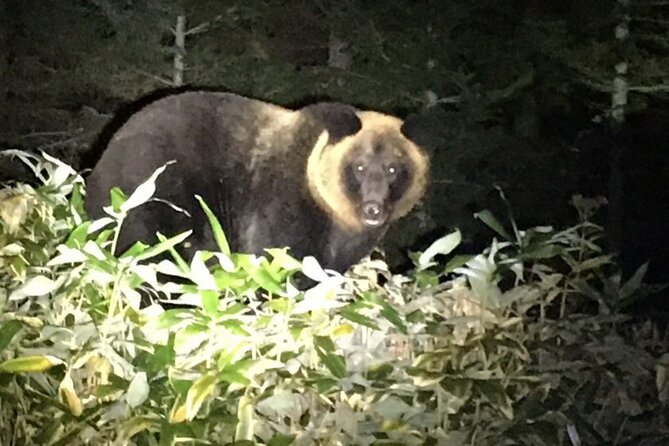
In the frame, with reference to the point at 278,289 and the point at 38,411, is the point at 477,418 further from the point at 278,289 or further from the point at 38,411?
the point at 38,411

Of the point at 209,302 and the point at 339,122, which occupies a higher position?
the point at 339,122

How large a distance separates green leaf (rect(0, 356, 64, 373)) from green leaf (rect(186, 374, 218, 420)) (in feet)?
0.80

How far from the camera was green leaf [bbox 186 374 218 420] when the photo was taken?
1.61m

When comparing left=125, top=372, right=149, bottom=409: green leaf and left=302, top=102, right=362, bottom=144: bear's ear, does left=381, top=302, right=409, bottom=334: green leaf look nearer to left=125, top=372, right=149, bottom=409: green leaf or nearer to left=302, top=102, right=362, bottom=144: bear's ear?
left=125, top=372, right=149, bottom=409: green leaf

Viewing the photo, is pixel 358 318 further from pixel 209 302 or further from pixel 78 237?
pixel 78 237

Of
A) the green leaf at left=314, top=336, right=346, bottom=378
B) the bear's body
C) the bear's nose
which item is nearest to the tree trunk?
the bear's body

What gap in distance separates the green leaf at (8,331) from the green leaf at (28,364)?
0.22 ft

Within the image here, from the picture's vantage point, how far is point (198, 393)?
1616mm

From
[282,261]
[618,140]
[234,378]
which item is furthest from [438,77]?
[234,378]

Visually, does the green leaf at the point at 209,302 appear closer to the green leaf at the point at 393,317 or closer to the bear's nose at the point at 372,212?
the green leaf at the point at 393,317

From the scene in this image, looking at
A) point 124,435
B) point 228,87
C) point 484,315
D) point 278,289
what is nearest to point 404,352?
point 484,315

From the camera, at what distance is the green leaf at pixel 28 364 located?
1.66 meters

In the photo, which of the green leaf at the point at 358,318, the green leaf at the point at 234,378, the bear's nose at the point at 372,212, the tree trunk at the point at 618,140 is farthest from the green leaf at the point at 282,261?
the tree trunk at the point at 618,140

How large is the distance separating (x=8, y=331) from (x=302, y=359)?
0.52 metres
